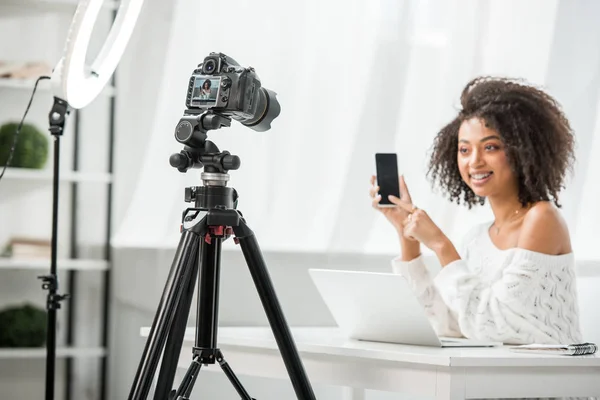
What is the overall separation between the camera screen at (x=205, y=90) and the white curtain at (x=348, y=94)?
60.5 inches

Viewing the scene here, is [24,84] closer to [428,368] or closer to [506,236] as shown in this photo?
[506,236]

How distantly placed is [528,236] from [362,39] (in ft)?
4.28

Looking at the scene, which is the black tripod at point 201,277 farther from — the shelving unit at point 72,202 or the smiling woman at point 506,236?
the shelving unit at point 72,202

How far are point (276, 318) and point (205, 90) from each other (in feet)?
1.45

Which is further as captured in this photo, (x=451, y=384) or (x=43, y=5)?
(x=43, y=5)

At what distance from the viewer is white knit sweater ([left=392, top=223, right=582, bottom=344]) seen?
201cm

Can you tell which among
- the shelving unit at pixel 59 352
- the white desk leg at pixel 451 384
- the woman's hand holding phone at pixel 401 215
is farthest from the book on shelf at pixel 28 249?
the white desk leg at pixel 451 384

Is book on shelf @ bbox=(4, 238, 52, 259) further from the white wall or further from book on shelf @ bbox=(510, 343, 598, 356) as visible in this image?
book on shelf @ bbox=(510, 343, 598, 356)

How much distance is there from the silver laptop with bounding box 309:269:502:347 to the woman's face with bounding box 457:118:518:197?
0.47 m

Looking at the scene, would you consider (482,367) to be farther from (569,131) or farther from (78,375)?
(78,375)

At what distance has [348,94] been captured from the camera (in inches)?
125

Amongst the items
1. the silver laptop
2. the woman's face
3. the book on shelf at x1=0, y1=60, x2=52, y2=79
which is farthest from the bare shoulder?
the book on shelf at x1=0, y1=60, x2=52, y2=79

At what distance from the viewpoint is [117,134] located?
314cm

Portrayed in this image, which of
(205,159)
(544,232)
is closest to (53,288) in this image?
(205,159)
